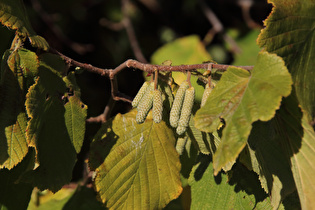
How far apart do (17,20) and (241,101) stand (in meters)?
0.93

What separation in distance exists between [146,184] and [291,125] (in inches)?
30.1

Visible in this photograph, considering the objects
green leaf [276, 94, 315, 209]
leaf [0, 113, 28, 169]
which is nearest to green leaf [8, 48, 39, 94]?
leaf [0, 113, 28, 169]

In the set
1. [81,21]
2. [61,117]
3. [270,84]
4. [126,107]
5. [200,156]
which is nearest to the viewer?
[270,84]

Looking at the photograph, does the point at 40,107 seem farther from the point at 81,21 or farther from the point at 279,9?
the point at 81,21

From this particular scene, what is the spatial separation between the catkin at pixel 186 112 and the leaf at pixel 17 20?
0.61 m

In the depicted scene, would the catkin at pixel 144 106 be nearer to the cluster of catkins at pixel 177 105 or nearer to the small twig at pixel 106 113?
the cluster of catkins at pixel 177 105

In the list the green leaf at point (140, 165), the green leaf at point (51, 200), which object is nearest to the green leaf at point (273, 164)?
the green leaf at point (140, 165)

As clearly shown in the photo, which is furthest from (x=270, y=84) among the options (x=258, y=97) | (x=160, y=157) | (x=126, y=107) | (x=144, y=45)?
(x=144, y=45)

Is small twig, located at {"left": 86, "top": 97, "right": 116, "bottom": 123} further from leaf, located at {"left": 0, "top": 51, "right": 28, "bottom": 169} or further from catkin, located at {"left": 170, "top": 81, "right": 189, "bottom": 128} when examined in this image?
catkin, located at {"left": 170, "top": 81, "right": 189, "bottom": 128}

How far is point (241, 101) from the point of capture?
4.20 ft

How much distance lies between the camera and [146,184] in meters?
1.85

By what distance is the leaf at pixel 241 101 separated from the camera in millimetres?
1179

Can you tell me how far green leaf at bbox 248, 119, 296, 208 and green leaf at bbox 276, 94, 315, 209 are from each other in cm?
7

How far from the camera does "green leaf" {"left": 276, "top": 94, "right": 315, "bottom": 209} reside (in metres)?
1.43
